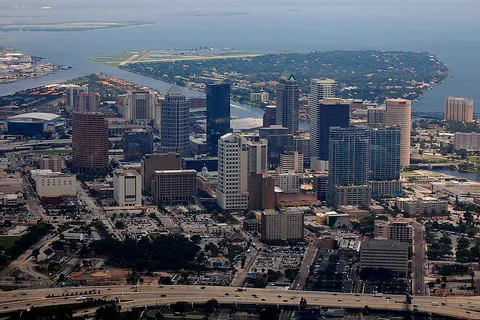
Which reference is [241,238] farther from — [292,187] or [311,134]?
[311,134]

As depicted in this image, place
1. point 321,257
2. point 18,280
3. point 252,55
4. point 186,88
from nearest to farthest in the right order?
1. point 18,280
2. point 321,257
3. point 186,88
4. point 252,55

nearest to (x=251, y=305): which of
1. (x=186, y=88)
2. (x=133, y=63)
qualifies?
(x=186, y=88)

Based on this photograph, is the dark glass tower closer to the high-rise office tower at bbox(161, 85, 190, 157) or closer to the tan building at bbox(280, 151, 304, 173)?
the tan building at bbox(280, 151, 304, 173)

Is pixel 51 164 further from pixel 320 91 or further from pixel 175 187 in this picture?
pixel 320 91

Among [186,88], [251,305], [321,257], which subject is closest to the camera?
[251,305]

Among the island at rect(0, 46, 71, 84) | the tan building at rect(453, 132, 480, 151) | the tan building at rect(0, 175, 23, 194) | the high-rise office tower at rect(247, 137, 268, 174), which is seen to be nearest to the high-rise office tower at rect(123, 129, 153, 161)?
the tan building at rect(0, 175, 23, 194)
